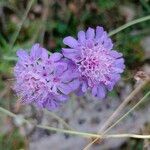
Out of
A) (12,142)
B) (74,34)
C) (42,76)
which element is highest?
(74,34)

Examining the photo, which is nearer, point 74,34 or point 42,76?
point 42,76

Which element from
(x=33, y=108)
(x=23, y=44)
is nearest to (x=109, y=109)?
(x=33, y=108)

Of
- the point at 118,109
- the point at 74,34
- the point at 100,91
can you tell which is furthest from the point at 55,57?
the point at 74,34

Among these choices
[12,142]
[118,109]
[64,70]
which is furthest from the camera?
[12,142]

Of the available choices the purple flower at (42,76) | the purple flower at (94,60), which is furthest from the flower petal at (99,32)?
the purple flower at (42,76)

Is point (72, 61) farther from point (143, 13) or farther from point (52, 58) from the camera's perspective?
point (143, 13)

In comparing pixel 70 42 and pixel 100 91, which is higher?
pixel 70 42

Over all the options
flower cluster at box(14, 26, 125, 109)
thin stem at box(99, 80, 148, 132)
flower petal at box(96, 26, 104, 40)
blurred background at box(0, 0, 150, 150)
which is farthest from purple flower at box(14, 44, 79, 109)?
blurred background at box(0, 0, 150, 150)

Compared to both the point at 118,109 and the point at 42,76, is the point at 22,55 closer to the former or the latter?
the point at 42,76
